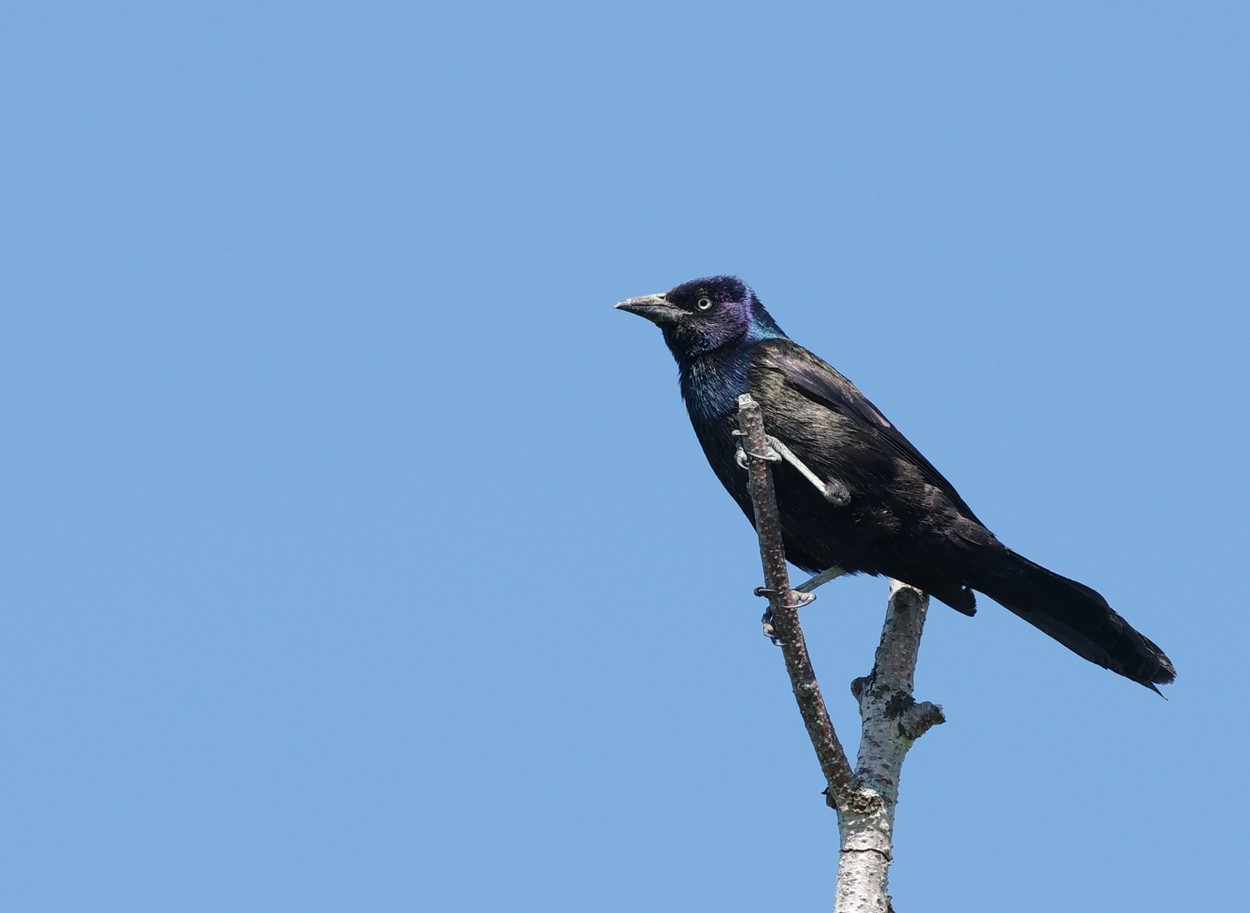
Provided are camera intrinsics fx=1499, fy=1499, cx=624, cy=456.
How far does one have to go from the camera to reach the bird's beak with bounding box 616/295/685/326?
8414 mm

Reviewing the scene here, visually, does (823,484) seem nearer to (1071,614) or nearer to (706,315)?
(1071,614)

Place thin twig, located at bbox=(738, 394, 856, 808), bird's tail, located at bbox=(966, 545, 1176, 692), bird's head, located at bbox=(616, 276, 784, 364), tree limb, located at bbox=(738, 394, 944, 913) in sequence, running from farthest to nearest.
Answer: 1. bird's head, located at bbox=(616, 276, 784, 364)
2. bird's tail, located at bbox=(966, 545, 1176, 692)
3. thin twig, located at bbox=(738, 394, 856, 808)
4. tree limb, located at bbox=(738, 394, 944, 913)

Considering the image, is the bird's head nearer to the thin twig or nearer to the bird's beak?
the bird's beak

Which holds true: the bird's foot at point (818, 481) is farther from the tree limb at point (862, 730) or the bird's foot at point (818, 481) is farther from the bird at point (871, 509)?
the tree limb at point (862, 730)

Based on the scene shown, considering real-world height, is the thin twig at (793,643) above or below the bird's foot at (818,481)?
below

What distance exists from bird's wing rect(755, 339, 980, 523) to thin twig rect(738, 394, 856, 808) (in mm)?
2024

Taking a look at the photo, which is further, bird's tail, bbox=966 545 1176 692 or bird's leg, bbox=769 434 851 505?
bird's leg, bbox=769 434 851 505

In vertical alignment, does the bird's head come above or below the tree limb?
above

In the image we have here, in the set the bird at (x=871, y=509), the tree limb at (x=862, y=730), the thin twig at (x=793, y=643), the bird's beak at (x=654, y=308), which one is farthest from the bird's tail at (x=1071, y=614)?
the bird's beak at (x=654, y=308)

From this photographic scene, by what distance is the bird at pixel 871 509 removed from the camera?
7.07 metres

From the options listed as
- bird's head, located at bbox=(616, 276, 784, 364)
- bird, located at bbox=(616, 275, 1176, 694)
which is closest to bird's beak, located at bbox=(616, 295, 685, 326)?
bird's head, located at bbox=(616, 276, 784, 364)

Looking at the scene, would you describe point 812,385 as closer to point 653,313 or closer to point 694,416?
point 694,416

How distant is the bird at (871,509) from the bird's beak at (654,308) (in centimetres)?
58

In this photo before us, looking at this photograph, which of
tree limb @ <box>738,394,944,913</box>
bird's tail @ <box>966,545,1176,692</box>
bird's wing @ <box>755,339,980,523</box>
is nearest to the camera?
tree limb @ <box>738,394,944,913</box>
